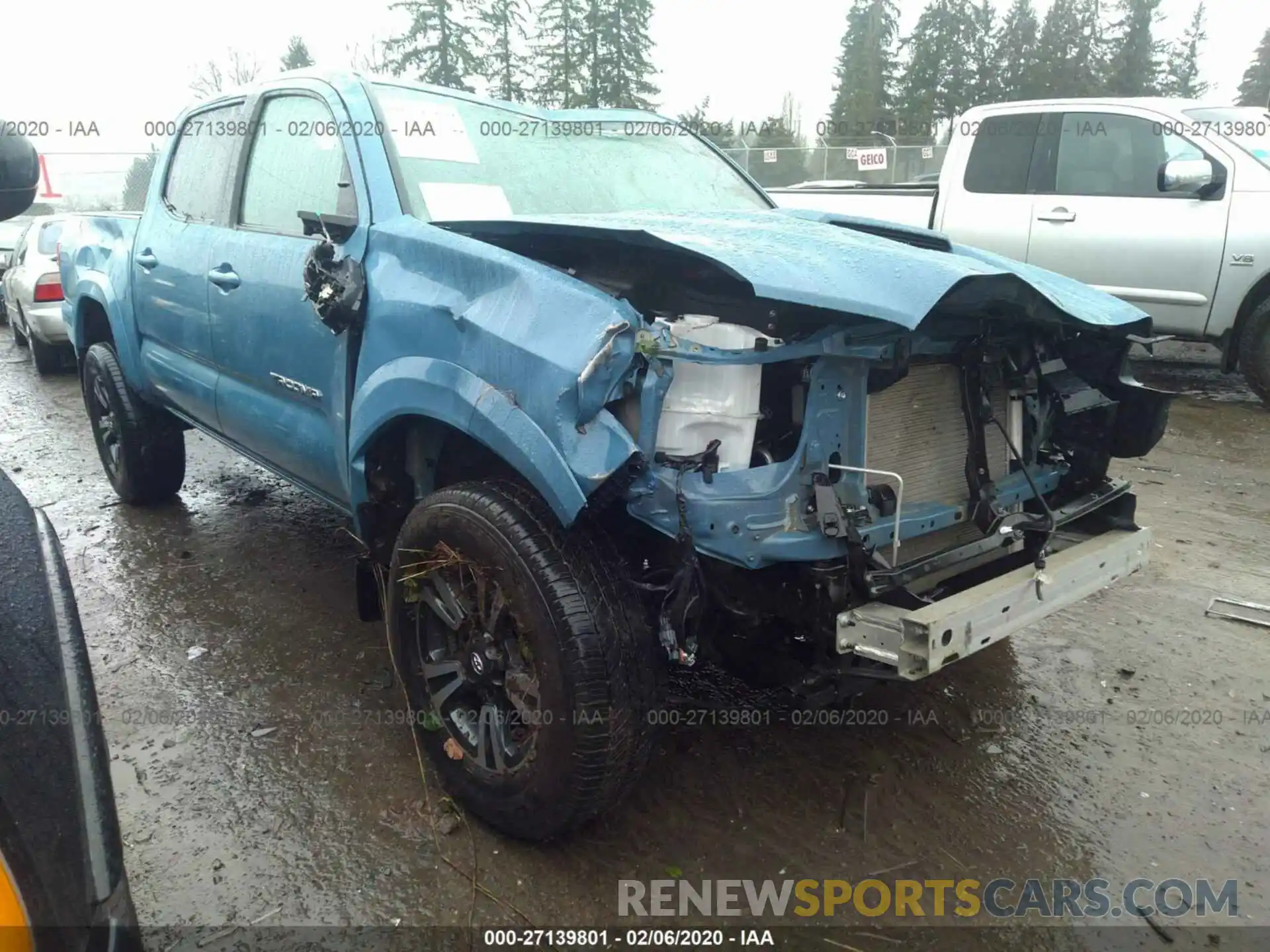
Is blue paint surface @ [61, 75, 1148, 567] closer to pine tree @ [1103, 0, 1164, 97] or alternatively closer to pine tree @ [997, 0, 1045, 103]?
pine tree @ [997, 0, 1045, 103]

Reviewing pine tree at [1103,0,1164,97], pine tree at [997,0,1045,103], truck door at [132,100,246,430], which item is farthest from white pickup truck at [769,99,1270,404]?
pine tree at [1103,0,1164,97]

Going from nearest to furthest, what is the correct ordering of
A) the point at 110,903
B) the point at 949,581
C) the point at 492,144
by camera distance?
the point at 110,903
the point at 949,581
the point at 492,144

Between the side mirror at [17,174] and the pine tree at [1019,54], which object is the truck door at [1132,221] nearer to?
the side mirror at [17,174]

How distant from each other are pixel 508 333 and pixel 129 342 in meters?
3.05

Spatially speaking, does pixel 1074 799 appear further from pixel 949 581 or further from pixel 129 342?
Result: pixel 129 342

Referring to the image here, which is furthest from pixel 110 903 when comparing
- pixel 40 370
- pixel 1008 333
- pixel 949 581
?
pixel 40 370

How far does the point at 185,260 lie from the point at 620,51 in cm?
3097

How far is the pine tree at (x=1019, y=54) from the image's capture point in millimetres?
37906

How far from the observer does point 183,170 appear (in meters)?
4.15

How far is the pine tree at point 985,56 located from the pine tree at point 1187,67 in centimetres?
856

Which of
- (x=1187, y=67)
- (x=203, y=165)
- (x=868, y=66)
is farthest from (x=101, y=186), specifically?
(x=1187, y=67)

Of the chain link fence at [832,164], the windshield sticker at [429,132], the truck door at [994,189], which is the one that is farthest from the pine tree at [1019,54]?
the windshield sticker at [429,132]

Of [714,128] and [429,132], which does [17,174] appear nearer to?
[429,132]

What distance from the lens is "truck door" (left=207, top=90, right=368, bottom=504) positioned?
294 cm
